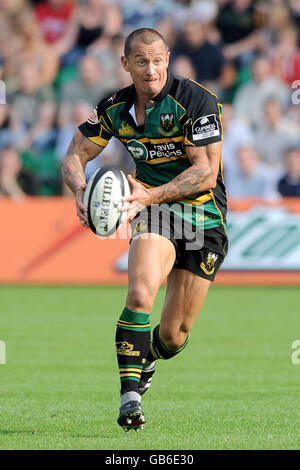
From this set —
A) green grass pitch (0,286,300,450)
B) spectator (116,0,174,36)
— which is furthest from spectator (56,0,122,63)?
green grass pitch (0,286,300,450)

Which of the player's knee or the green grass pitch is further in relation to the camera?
the player's knee

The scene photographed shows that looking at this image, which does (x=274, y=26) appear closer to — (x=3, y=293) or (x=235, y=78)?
(x=235, y=78)

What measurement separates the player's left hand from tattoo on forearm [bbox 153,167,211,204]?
0.12 m

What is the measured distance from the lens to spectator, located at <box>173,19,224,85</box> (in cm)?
1708

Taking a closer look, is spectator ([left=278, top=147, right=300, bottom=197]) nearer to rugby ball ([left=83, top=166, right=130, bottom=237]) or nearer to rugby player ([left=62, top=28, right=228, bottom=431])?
rugby player ([left=62, top=28, right=228, bottom=431])

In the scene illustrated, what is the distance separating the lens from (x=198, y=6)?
18141mm

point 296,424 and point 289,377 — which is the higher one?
point 296,424

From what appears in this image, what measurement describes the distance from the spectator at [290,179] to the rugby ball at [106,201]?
31.3ft

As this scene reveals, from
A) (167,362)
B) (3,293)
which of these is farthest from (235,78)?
(167,362)

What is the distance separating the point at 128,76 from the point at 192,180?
Answer: 10.6 m

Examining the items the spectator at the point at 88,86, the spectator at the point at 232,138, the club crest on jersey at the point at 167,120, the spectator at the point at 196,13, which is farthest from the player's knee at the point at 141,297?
the spectator at the point at 196,13

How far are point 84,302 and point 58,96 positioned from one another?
5.57m

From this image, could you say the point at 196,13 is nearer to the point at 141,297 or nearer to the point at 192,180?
the point at 192,180

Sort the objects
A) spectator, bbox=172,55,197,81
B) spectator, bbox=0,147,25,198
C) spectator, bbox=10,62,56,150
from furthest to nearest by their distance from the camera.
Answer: spectator, bbox=10,62,56,150 < spectator, bbox=172,55,197,81 < spectator, bbox=0,147,25,198
